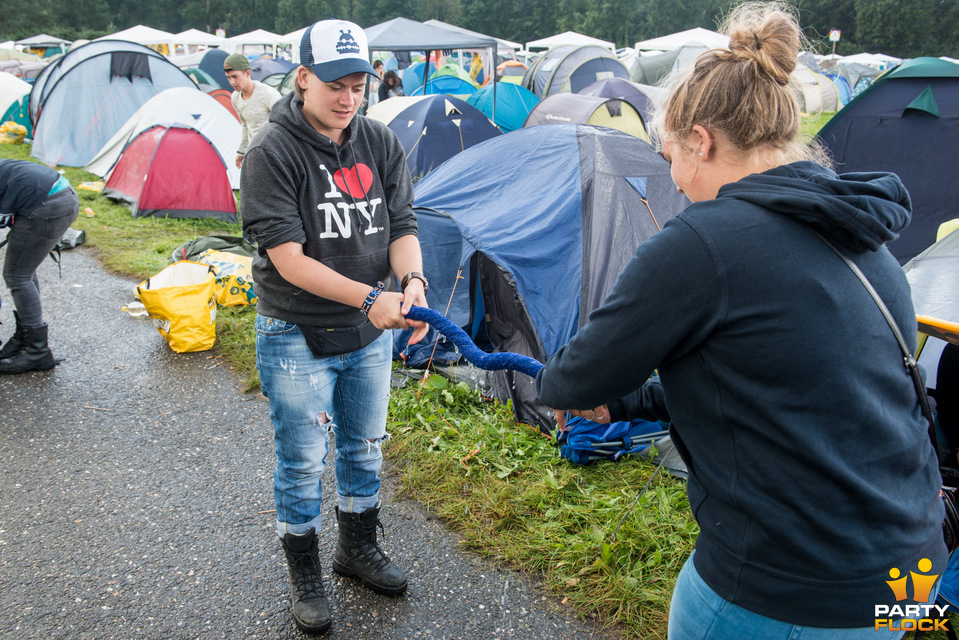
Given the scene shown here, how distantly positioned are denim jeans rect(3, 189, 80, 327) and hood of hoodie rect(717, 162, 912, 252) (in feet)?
14.2

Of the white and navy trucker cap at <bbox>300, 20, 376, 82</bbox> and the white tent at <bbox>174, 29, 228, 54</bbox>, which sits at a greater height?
the white and navy trucker cap at <bbox>300, 20, 376, 82</bbox>

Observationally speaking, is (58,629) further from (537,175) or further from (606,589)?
(537,175)

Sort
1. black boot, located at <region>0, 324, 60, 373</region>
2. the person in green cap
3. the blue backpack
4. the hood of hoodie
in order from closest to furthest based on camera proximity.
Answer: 1. the hood of hoodie
2. the blue backpack
3. black boot, located at <region>0, 324, 60, 373</region>
4. the person in green cap

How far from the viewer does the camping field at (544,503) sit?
8.22 ft

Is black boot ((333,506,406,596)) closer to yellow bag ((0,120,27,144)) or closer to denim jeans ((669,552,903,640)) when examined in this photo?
denim jeans ((669,552,903,640))

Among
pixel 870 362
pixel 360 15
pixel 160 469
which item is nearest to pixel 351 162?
pixel 870 362

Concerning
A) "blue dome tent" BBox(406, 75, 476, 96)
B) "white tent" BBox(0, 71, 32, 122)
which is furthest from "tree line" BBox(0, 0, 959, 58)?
"white tent" BBox(0, 71, 32, 122)

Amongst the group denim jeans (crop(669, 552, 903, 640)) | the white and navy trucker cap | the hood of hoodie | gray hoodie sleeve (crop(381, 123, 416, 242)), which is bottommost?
denim jeans (crop(669, 552, 903, 640))

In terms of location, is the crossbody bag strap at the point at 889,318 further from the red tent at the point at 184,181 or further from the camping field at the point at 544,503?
the red tent at the point at 184,181

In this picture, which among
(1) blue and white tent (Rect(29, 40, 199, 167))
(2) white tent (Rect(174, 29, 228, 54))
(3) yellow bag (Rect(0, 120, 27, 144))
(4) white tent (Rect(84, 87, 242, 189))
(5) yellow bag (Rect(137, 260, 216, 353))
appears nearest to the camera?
(5) yellow bag (Rect(137, 260, 216, 353))

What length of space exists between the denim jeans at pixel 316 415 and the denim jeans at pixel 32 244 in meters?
2.88

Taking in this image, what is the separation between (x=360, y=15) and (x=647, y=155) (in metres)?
59.8

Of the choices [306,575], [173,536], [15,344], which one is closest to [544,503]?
[306,575]

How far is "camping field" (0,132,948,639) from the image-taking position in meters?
2.51
